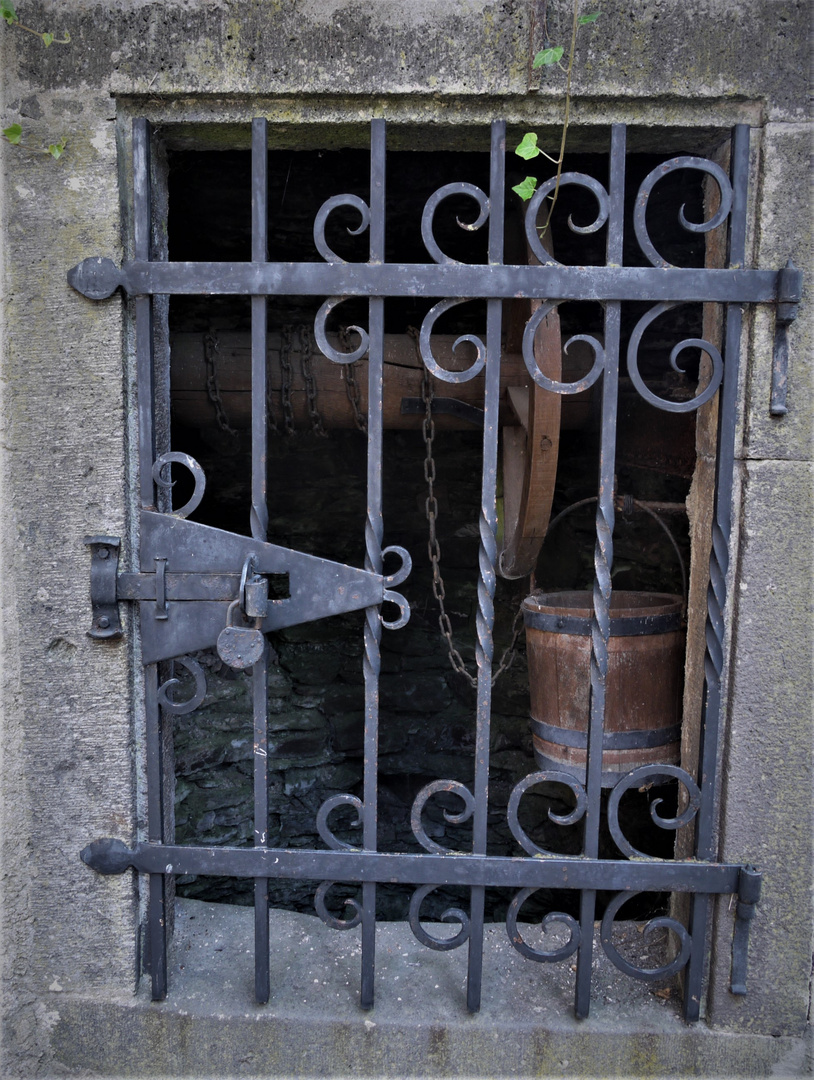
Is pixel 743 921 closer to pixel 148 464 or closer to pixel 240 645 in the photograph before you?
pixel 240 645

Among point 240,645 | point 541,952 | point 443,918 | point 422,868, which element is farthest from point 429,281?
point 541,952

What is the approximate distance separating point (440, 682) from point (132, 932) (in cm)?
233

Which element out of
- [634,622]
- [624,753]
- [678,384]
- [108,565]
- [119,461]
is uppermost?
[678,384]

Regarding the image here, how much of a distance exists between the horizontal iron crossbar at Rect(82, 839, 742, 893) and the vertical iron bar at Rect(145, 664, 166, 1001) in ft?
0.20

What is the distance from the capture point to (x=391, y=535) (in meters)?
3.70

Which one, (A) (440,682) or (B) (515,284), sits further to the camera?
(A) (440,682)

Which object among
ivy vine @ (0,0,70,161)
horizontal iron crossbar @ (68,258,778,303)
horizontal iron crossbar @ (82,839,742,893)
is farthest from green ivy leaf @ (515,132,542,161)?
horizontal iron crossbar @ (82,839,742,893)

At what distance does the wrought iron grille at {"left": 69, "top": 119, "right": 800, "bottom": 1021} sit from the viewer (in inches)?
59.6

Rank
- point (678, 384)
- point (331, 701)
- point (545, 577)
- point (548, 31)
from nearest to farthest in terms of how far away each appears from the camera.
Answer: point (548, 31) < point (678, 384) < point (545, 577) < point (331, 701)

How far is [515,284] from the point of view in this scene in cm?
153

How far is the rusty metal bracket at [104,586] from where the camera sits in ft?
5.13

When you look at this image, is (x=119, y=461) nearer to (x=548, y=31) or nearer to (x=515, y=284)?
(x=515, y=284)

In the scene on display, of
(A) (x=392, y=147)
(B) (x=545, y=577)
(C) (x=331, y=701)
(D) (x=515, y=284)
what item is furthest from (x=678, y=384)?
(C) (x=331, y=701)

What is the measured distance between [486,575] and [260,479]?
525 millimetres
